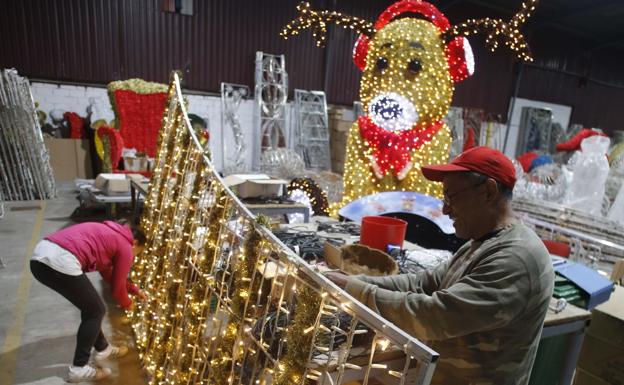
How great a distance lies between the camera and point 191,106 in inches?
374

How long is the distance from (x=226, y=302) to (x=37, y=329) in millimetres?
2469

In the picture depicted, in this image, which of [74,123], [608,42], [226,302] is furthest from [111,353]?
[608,42]

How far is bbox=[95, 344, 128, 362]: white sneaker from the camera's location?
2818mm

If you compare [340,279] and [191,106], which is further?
[191,106]

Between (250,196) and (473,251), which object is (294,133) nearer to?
(250,196)

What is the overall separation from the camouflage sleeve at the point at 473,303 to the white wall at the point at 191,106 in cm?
824

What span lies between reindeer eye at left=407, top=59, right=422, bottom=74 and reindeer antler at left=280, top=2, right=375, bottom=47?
2.12ft

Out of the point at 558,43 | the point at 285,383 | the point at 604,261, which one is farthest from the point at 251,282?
the point at 558,43

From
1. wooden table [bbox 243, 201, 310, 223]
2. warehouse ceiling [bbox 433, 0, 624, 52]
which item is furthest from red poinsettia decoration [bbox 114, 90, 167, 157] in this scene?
warehouse ceiling [bbox 433, 0, 624, 52]

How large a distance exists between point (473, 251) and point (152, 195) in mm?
2488

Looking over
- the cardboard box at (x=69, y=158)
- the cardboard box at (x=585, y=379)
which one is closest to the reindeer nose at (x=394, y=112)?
the cardboard box at (x=585, y=379)

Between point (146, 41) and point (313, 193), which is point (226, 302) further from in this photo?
point (146, 41)

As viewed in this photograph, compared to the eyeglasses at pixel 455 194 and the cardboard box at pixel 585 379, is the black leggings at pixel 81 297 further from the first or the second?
the cardboard box at pixel 585 379

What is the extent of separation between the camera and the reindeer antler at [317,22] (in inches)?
158
